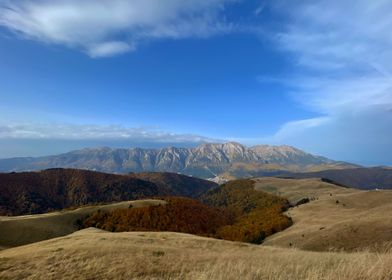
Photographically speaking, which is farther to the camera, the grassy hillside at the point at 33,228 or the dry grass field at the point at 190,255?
the grassy hillside at the point at 33,228

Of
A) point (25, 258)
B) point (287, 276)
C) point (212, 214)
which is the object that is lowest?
point (212, 214)

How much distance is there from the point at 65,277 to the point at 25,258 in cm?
675

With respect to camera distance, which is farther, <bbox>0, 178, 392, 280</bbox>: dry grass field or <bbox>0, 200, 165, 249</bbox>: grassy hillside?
<bbox>0, 200, 165, 249</bbox>: grassy hillside

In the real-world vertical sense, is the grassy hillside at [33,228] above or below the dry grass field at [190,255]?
below

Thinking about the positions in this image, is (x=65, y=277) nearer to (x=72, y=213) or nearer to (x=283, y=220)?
(x=283, y=220)

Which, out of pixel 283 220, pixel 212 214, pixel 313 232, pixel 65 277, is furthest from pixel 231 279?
pixel 212 214

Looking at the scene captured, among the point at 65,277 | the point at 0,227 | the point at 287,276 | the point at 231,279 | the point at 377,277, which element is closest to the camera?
the point at 377,277

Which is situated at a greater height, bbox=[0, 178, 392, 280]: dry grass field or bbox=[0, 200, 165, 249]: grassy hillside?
bbox=[0, 178, 392, 280]: dry grass field

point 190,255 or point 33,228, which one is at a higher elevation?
point 190,255

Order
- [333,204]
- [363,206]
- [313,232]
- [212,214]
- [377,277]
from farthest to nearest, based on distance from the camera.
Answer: [212,214], [333,204], [363,206], [313,232], [377,277]

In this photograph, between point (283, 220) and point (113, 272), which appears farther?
point (283, 220)

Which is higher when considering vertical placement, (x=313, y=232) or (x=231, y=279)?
(x=231, y=279)

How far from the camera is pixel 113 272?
16797 millimetres

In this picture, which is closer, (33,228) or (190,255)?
(190,255)
